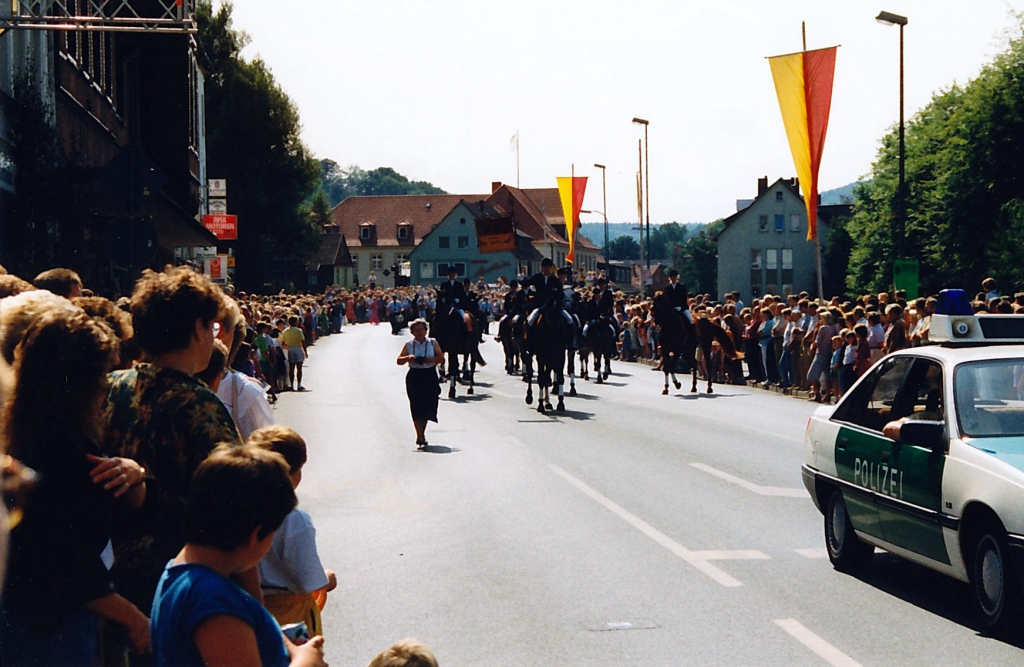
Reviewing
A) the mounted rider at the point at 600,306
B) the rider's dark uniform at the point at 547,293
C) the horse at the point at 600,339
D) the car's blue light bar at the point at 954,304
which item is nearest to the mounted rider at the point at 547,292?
the rider's dark uniform at the point at 547,293

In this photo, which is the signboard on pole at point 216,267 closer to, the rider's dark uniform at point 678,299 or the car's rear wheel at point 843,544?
the rider's dark uniform at point 678,299

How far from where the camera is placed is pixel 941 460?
7.96 metres

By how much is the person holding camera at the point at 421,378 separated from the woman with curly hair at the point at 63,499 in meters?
13.7

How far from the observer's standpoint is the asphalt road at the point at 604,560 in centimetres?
736

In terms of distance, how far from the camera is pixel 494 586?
352 inches

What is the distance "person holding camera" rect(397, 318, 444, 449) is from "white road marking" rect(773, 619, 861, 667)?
34.4ft

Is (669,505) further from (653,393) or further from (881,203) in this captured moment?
(881,203)

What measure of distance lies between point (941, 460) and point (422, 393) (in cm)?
1064

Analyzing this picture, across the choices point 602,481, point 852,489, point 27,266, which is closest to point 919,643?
point 852,489

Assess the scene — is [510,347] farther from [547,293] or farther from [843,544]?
[843,544]

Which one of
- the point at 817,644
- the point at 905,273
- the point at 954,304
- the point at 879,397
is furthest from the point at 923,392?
the point at 905,273

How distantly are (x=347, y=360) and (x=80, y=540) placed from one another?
3886 cm

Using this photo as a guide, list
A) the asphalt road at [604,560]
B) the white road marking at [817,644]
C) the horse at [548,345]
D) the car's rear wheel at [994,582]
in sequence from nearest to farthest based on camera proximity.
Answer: the white road marking at [817,644], the car's rear wheel at [994,582], the asphalt road at [604,560], the horse at [548,345]

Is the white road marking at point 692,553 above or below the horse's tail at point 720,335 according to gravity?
below
